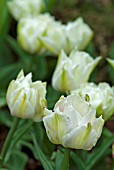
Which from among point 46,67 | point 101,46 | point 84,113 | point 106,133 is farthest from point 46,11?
point 84,113

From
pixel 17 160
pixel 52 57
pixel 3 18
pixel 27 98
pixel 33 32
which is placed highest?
pixel 27 98

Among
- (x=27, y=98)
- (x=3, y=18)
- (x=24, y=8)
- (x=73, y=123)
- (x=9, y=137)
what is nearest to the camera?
(x=73, y=123)

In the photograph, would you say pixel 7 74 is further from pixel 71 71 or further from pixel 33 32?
pixel 71 71

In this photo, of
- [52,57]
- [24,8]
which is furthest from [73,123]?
[52,57]

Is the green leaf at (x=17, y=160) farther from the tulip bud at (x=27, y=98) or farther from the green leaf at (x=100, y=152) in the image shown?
the tulip bud at (x=27, y=98)

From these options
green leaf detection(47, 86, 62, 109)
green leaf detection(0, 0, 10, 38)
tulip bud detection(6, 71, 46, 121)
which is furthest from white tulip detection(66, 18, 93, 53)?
tulip bud detection(6, 71, 46, 121)

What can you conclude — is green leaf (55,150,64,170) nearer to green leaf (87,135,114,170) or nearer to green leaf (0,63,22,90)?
green leaf (87,135,114,170)
